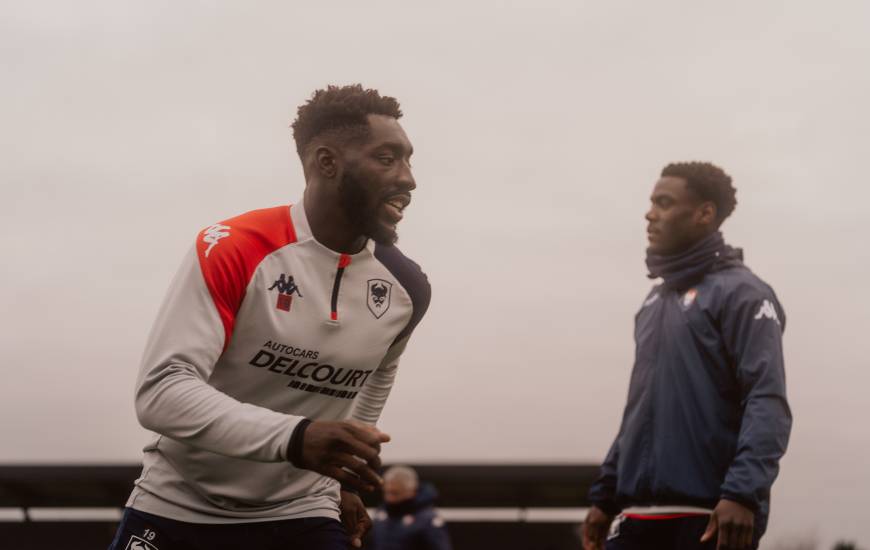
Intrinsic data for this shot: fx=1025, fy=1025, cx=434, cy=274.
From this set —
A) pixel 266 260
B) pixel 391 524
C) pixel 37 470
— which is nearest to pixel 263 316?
pixel 266 260

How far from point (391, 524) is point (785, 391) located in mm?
5803

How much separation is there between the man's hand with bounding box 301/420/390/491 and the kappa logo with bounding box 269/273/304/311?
0.86m

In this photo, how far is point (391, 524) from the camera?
9.31 metres

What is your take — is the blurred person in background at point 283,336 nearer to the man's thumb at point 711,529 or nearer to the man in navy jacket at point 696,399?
the man in navy jacket at point 696,399

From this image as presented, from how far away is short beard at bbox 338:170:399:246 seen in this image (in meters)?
3.63

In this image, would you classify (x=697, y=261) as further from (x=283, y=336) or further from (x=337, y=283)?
(x=283, y=336)

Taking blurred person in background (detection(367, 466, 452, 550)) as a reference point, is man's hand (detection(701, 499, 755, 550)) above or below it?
above

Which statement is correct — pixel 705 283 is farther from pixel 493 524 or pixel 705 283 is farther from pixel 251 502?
pixel 493 524

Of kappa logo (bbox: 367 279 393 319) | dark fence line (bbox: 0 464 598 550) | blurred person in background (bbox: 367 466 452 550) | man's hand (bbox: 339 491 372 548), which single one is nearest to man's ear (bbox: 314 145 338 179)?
kappa logo (bbox: 367 279 393 319)

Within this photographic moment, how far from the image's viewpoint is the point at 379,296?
379 centimetres

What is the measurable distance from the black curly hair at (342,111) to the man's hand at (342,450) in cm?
142

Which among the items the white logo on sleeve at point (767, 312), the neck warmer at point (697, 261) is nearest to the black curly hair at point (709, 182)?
the neck warmer at point (697, 261)

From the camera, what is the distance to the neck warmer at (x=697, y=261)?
4.54 m

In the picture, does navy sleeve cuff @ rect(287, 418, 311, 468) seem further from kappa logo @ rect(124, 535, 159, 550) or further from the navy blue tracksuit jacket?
the navy blue tracksuit jacket
